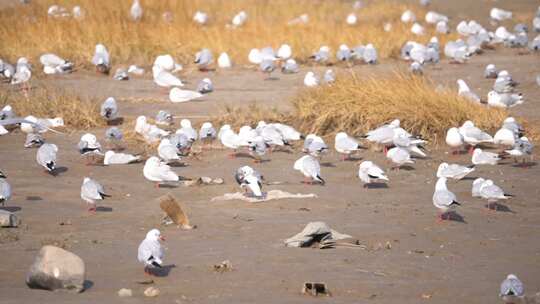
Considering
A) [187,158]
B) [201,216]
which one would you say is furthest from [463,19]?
[201,216]

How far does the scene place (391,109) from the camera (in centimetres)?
1502

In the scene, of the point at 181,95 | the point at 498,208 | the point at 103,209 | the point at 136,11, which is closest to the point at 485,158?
the point at 498,208

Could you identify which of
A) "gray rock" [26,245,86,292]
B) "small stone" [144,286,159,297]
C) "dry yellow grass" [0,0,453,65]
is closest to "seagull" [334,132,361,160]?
"small stone" [144,286,159,297]

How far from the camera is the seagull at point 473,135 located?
14.1 metres

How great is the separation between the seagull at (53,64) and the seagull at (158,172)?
848cm

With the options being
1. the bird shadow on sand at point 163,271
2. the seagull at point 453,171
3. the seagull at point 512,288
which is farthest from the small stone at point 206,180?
the seagull at point 512,288

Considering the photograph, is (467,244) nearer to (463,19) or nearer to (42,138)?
(42,138)

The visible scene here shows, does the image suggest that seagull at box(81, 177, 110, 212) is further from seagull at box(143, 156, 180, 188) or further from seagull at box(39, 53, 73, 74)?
seagull at box(39, 53, 73, 74)

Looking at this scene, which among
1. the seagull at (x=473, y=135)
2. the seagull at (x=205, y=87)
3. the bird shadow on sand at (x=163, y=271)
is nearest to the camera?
the bird shadow on sand at (x=163, y=271)

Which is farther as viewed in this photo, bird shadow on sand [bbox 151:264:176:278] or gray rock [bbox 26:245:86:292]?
bird shadow on sand [bbox 151:264:176:278]

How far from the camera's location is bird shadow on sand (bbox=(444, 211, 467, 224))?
36.3ft

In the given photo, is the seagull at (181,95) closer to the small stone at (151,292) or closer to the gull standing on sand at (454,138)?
the gull standing on sand at (454,138)

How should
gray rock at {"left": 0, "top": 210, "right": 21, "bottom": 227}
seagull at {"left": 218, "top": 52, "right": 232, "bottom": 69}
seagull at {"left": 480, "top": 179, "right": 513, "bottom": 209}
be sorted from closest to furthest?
1. gray rock at {"left": 0, "top": 210, "right": 21, "bottom": 227}
2. seagull at {"left": 480, "top": 179, "right": 513, "bottom": 209}
3. seagull at {"left": 218, "top": 52, "right": 232, "bottom": 69}

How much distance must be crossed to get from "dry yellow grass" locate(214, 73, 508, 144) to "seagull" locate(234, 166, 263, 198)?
3416mm
